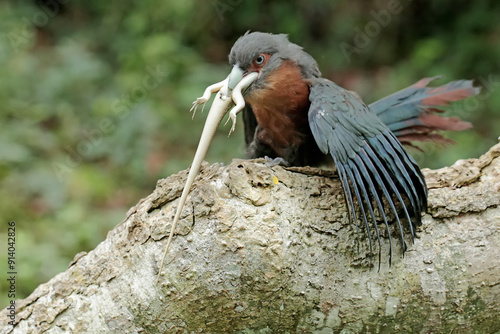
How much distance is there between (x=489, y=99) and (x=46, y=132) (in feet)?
13.1

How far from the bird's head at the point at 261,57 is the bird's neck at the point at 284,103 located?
0.03 metres

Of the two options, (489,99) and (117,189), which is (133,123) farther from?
(489,99)

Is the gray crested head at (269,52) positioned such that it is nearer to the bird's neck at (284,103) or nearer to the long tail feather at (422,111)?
the bird's neck at (284,103)

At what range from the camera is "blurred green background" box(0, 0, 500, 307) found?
13.3 ft

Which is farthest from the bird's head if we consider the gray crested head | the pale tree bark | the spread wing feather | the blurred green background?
the blurred green background

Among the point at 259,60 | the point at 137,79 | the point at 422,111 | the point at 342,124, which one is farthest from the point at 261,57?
the point at 137,79

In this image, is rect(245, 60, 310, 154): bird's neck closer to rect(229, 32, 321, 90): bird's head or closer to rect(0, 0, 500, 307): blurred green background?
rect(229, 32, 321, 90): bird's head

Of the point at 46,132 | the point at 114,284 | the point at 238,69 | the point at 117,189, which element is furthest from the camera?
the point at 46,132

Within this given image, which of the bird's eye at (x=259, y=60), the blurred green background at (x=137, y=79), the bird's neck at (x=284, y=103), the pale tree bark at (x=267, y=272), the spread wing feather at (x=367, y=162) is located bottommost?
the pale tree bark at (x=267, y=272)

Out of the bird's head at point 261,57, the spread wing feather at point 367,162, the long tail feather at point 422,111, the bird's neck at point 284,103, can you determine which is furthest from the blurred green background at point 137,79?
the spread wing feather at point 367,162

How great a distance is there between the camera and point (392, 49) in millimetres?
5820

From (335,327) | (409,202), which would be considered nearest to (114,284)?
(335,327)

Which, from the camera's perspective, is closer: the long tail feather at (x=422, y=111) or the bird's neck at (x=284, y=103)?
the bird's neck at (x=284, y=103)

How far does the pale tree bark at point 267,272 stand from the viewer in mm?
1652
